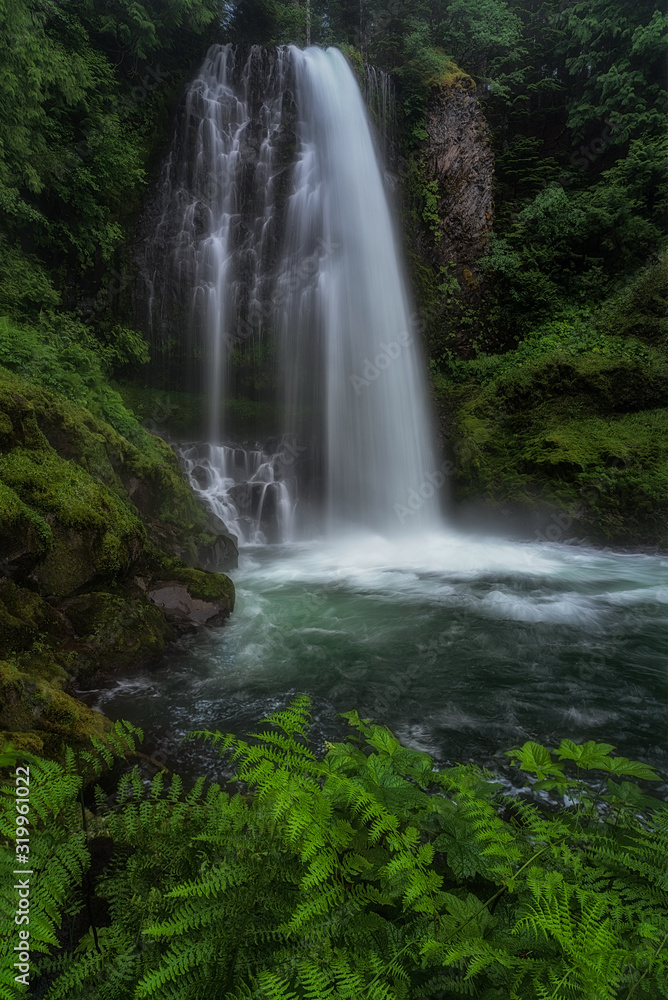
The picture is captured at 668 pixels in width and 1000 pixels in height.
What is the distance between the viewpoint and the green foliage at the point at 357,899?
125cm

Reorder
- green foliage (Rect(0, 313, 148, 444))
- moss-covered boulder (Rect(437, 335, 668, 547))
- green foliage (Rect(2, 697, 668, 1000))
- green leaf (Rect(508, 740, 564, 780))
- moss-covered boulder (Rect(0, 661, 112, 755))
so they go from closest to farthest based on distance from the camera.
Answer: green foliage (Rect(2, 697, 668, 1000)) → green leaf (Rect(508, 740, 564, 780)) → moss-covered boulder (Rect(0, 661, 112, 755)) → green foliage (Rect(0, 313, 148, 444)) → moss-covered boulder (Rect(437, 335, 668, 547))

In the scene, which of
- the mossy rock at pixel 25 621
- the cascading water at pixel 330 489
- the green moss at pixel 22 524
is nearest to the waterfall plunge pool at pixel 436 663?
the cascading water at pixel 330 489

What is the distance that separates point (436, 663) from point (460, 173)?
1772cm

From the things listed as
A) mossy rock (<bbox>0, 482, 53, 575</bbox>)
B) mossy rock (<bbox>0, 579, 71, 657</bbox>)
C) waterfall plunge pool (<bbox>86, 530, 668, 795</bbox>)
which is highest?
mossy rock (<bbox>0, 482, 53, 575</bbox>)

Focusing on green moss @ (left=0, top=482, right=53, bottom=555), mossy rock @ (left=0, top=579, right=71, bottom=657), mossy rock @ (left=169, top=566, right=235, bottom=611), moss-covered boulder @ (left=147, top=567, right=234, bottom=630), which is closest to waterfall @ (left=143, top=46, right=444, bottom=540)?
mossy rock @ (left=169, top=566, right=235, bottom=611)

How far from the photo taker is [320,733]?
4.26 m

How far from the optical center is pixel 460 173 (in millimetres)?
17031

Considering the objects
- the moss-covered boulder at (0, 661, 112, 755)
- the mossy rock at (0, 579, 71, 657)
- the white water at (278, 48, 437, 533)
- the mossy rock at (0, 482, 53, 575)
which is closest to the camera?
the moss-covered boulder at (0, 661, 112, 755)

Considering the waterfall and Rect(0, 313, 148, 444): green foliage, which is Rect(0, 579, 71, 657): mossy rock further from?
the waterfall

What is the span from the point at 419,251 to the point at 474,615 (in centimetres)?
1388
